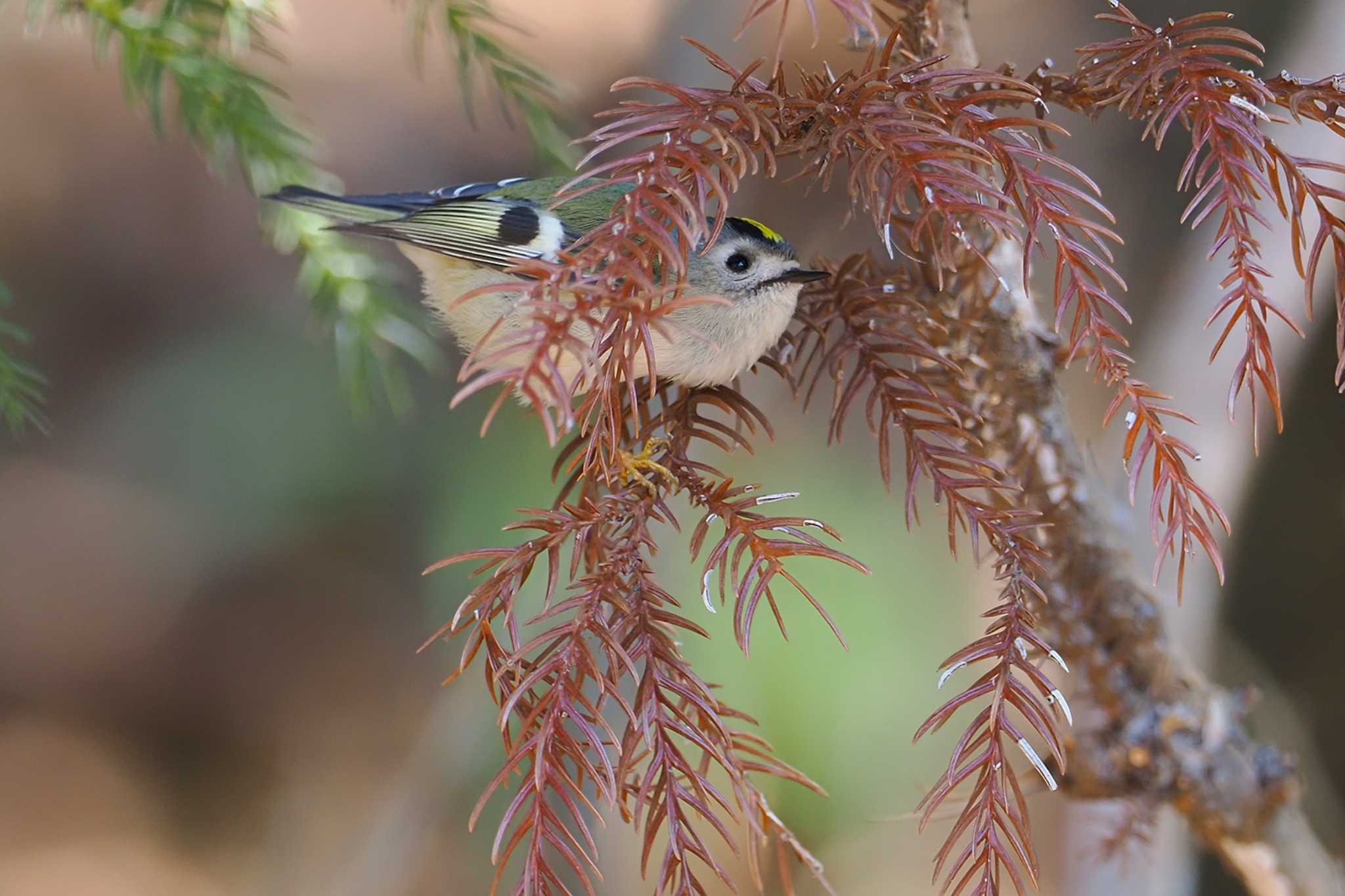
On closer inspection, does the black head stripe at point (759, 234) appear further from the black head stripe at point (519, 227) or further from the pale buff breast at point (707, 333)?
the black head stripe at point (519, 227)

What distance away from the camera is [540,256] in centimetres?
67

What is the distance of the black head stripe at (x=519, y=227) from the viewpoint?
0.89 meters

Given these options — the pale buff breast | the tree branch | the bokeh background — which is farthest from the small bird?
the bokeh background

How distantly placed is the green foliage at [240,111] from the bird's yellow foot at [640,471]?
39 centimetres

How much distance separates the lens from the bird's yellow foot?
1.58ft

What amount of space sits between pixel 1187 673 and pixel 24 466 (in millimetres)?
1647

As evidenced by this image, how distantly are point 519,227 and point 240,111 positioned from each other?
237 mm

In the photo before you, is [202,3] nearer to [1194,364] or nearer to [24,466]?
[1194,364]

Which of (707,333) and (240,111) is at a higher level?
(240,111)

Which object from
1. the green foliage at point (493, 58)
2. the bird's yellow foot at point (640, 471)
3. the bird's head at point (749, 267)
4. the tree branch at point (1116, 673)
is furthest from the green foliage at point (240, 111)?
the tree branch at point (1116, 673)

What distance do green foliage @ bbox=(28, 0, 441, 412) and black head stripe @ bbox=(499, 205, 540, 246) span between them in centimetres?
12

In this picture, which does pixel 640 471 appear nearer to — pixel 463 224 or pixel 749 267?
pixel 749 267

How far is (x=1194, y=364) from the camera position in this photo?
3.66 ft

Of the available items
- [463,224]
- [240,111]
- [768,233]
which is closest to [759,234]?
[768,233]
